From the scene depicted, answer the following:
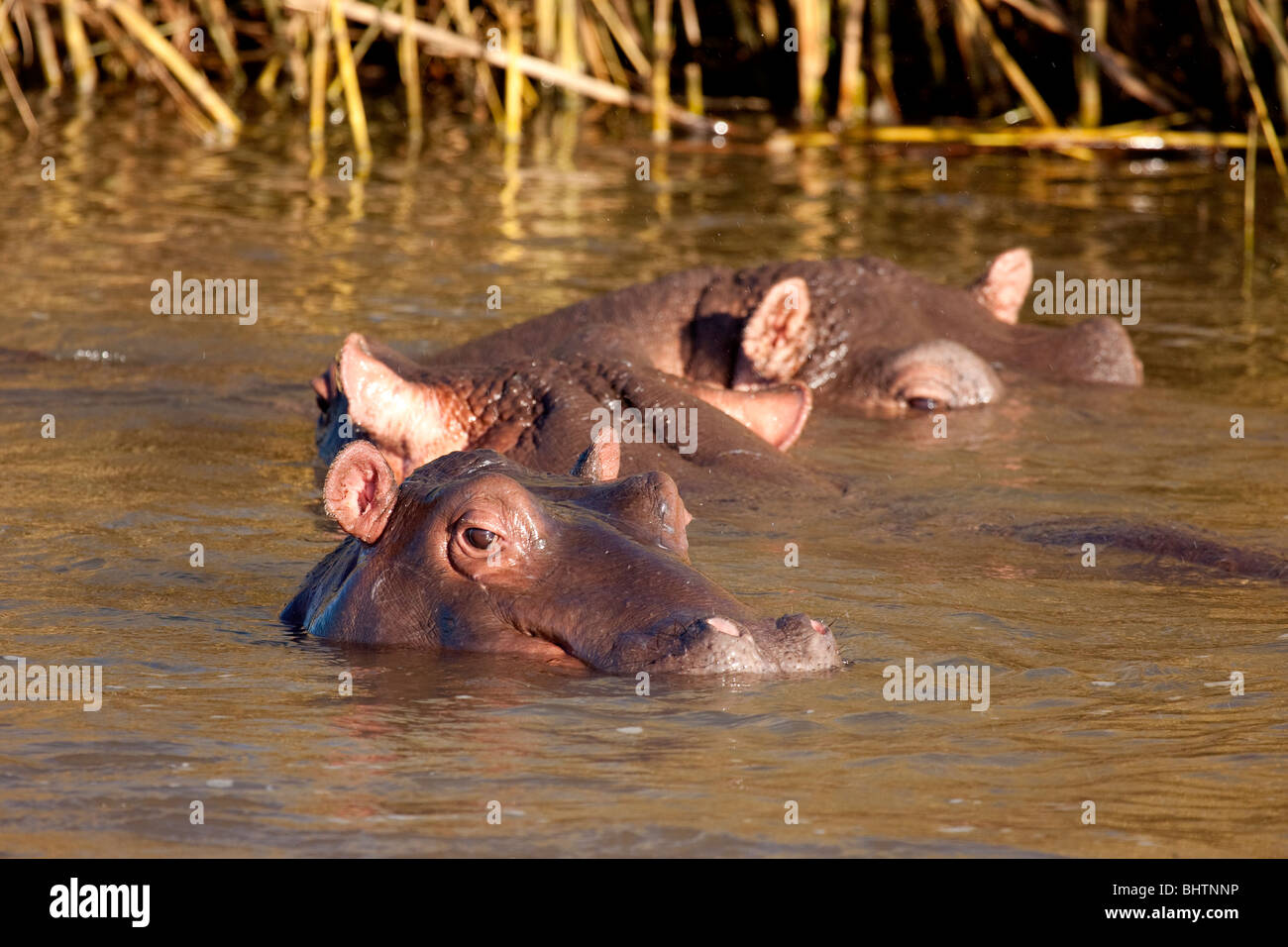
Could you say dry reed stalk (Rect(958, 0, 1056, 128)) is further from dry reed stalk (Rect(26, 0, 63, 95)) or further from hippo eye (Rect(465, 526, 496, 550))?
hippo eye (Rect(465, 526, 496, 550))

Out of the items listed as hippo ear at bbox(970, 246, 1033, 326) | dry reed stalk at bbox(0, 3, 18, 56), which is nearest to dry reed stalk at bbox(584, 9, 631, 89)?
dry reed stalk at bbox(0, 3, 18, 56)

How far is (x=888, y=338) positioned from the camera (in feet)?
32.6

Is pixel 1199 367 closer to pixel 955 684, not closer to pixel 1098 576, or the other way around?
pixel 1098 576

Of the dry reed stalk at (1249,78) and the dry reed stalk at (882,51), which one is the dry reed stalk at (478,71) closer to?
the dry reed stalk at (882,51)

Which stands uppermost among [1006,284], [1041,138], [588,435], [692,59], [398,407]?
[692,59]

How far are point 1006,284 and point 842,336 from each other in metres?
1.07

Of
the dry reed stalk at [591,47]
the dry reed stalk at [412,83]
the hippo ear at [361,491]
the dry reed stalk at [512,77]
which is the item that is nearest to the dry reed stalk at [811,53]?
the dry reed stalk at [591,47]

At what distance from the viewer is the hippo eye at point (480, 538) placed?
5.37 metres

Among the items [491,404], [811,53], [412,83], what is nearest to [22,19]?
[412,83]

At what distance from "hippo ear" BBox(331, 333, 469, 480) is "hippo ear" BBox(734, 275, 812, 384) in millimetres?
2176

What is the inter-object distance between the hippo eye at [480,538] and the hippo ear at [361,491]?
0.34m

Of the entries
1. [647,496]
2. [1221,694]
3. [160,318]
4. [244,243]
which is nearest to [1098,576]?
[1221,694]

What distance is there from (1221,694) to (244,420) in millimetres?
5217

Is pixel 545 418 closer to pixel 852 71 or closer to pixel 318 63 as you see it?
pixel 318 63
